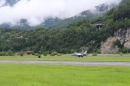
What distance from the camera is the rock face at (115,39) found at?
145 metres

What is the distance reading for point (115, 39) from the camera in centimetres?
14950

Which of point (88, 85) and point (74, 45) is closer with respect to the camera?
point (88, 85)

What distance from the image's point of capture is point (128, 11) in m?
154

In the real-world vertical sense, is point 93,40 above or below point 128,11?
below

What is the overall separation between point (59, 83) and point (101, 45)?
435 ft

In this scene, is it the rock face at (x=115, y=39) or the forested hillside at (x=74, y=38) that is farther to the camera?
the forested hillside at (x=74, y=38)

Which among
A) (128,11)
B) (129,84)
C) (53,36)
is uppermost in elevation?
(128,11)

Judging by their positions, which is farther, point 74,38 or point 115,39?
point 74,38

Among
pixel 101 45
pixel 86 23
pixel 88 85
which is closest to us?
pixel 88 85

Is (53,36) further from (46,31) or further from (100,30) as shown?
(100,30)

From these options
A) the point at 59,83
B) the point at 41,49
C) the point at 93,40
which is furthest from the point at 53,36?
the point at 59,83

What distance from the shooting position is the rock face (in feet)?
474

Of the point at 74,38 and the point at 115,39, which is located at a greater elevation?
the point at 74,38

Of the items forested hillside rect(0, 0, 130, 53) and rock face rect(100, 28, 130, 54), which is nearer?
rock face rect(100, 28, 130, 54)
